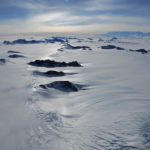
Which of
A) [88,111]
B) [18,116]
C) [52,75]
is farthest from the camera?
[52,75]

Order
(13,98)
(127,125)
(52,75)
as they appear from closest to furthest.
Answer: (127,125) < (13,98) < (52,75)

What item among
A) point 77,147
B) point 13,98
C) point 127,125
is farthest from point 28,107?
point 127,125

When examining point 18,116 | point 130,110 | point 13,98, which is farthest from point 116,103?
point 13,98

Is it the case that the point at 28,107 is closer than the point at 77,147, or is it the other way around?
the point at 77,147

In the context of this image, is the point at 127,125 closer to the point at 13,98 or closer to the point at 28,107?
the point at 28,107

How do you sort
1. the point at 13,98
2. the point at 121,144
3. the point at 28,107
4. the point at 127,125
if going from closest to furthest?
the point at 121,144, the point at 127,125, the point at 28,107, the point at 13,98

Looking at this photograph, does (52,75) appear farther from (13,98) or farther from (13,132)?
(13,132)

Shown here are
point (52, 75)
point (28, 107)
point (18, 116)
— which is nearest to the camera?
point (18, 116)

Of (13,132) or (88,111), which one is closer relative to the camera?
(13,132)
